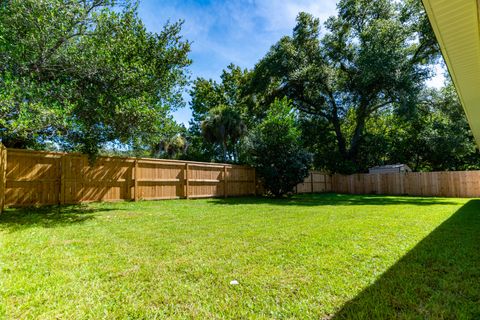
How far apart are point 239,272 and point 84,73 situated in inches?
248

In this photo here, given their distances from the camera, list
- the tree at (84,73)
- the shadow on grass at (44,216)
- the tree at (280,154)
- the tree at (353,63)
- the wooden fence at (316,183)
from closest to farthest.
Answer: the shadow on grass at (44,216)
the tree at (84,73)
the tree at (280,154)
the tree at (353,63)
the wooden fence at (316,183)

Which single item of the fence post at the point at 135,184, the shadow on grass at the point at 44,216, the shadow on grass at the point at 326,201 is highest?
the fence post at the point at 135,184

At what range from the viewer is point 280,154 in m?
12.6

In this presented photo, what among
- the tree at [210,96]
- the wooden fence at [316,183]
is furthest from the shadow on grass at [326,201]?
the tree at [210,96]

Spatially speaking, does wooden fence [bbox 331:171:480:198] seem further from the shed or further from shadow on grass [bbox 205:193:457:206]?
shadow on grass [bbox 205:193:457:206]

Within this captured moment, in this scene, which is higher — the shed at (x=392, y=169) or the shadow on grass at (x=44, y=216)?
the shed at (x=392, y=169)

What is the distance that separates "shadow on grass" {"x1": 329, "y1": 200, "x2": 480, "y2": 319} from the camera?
186cm

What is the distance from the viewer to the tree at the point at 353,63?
1442 centimetres

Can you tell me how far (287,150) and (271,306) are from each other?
10.9 metres

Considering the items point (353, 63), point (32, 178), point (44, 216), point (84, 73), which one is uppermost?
point (353, 63)

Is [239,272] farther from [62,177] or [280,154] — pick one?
[280,154]

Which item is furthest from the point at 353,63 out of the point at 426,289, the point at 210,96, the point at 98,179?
the point at 426,289

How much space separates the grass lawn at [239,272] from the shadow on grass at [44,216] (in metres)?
0.22

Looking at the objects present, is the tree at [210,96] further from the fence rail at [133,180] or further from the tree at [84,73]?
the tree at [84,73]
